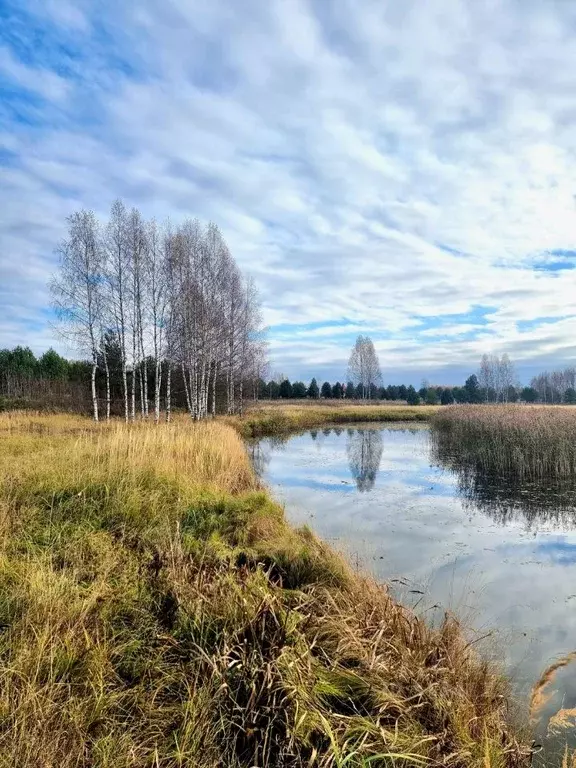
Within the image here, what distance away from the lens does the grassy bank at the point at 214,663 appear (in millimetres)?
2246

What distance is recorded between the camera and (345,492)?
1138cm

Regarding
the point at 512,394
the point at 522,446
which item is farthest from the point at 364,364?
the point at 522,446

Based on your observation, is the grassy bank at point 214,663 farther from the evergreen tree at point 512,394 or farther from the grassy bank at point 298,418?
the evergreen tree at point 512,394

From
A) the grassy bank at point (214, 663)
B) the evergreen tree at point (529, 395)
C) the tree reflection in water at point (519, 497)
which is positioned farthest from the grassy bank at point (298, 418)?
the evergreen tree at point (529, 395)

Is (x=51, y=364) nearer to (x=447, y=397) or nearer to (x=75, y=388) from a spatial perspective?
(x=75, y=388)

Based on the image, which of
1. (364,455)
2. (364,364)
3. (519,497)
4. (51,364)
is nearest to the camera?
(519,497)

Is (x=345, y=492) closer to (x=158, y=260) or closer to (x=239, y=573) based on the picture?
(x=239, y=573)

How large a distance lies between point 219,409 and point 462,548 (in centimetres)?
2308

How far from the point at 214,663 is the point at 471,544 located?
583 centimetres

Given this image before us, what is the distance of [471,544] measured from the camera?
7.50m

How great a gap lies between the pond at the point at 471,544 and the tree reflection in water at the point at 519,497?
0.02 meters

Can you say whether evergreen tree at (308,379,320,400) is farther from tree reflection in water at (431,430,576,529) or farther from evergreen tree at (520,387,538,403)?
tree reflection in water at (431,430,576,529)

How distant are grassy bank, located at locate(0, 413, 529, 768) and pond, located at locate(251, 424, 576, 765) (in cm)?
82

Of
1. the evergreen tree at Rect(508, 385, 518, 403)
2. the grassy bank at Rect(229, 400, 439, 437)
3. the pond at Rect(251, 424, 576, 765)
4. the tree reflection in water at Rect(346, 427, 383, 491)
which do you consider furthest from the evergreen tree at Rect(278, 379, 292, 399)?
the pond at Rect(251, 424, 576, 765)
